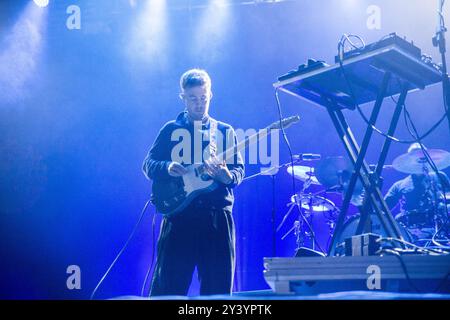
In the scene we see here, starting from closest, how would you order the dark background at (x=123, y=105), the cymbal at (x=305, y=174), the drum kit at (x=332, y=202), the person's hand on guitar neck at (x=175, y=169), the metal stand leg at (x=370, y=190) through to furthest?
the metal stand leg at (x=370, y=190), the person's hand on guitar neck at (x=175, y=169), the dark background at (x=123, y=105), the drum kit at (x=332, y=202), the cymbal at (x=305, y=174)

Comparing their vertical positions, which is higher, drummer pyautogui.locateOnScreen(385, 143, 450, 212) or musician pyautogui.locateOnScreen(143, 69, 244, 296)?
drummer pyautogui.locateOnScreen(385, 143, 450, 212)

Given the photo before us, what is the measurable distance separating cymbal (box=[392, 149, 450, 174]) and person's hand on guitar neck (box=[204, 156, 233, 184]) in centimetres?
122

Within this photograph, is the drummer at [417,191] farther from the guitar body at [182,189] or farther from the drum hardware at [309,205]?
the guitar body at [182,189]

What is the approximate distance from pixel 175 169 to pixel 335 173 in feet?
3.59

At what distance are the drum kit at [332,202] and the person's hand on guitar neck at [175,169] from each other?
2.38 ft

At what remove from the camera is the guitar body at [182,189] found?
2.24 meters

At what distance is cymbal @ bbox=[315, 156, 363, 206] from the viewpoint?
2949mm

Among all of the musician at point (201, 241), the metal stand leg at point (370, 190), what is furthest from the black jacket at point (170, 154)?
the metal stand leg at point (370, 190)

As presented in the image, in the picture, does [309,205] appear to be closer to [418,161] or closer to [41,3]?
[418,161]

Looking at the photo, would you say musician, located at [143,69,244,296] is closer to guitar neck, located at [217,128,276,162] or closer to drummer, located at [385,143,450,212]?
guitar neck, located at [217,128,276,162]

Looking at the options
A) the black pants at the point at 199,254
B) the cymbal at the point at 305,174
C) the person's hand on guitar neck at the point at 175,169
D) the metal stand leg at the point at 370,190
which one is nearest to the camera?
the metal stand leg at the point at 370,190

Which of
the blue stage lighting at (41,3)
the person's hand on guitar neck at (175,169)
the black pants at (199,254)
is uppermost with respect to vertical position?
the blue stage lighting at (41,3)

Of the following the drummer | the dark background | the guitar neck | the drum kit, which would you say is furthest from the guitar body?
the drummer

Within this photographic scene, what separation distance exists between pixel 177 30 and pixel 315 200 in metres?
1.27
